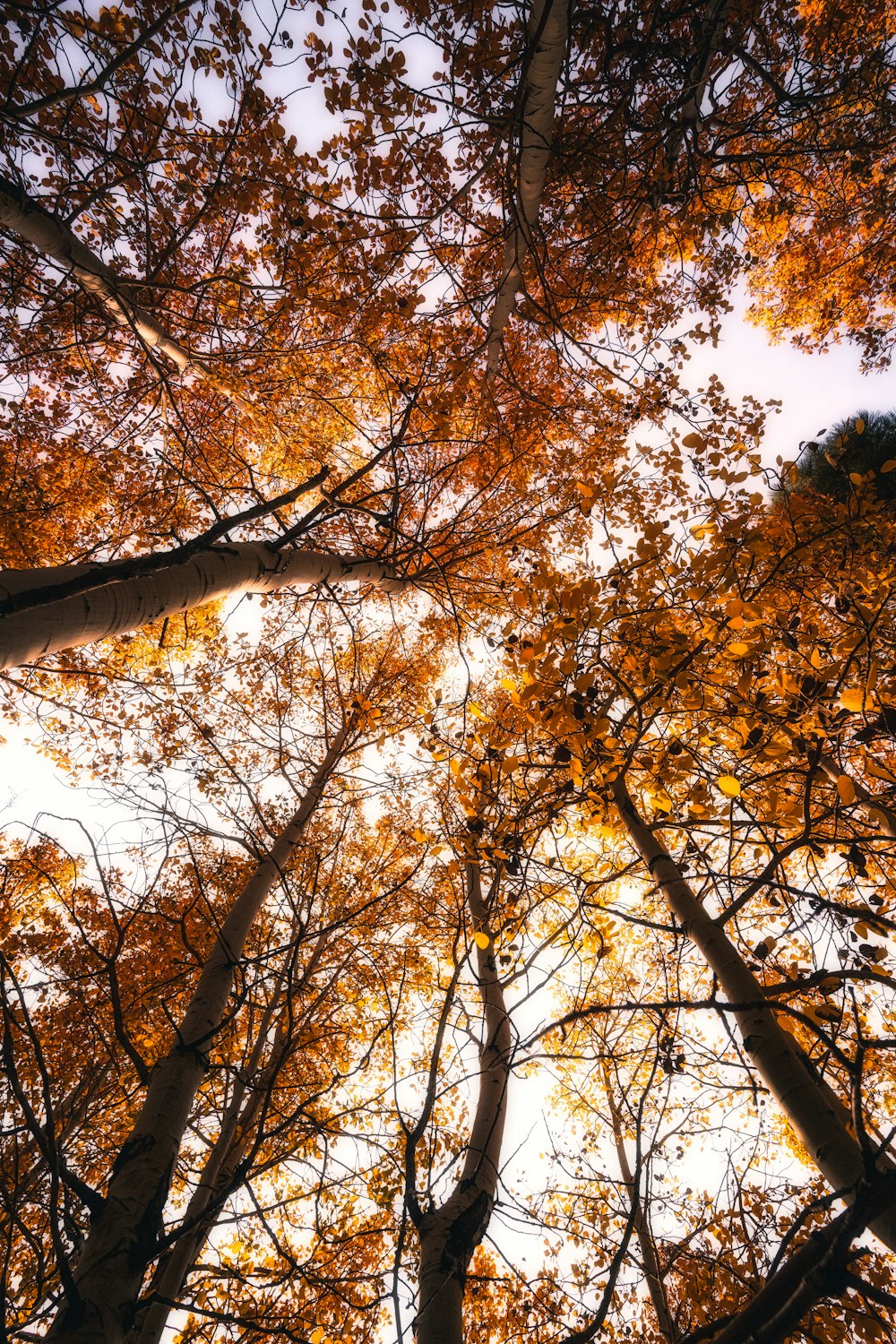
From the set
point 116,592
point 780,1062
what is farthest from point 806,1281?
point 116,592

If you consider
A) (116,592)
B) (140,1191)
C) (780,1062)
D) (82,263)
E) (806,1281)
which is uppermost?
(82,263)

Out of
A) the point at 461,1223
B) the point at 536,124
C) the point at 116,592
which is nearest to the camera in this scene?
the point at 116,592

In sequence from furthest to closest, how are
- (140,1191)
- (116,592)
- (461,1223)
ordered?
(461,1223) < (116,592) < (140,1191)

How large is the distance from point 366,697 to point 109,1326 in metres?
4.20

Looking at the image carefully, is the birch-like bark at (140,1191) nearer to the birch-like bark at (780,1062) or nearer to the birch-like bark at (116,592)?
the birch-like bark at (116,592)

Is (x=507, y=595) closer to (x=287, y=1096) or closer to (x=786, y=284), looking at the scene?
(x=287, y=1096)

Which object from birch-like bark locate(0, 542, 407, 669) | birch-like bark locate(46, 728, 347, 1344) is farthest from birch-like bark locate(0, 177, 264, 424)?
birch-like bark locate(46, 728, 347, 1344)

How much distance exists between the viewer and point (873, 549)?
18.4ft

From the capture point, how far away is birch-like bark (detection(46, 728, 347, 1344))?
1572mm

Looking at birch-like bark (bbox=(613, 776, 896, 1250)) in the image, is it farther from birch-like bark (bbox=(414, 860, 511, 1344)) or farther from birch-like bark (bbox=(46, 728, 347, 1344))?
birch-like bark (bbox=(46, 728, 347, 1344))

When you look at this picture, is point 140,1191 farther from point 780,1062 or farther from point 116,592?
point 780,1062

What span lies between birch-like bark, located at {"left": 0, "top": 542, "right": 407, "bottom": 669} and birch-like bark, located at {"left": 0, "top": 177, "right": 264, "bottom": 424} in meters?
1.31

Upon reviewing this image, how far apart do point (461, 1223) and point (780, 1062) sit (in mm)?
1600

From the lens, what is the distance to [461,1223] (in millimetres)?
2271
